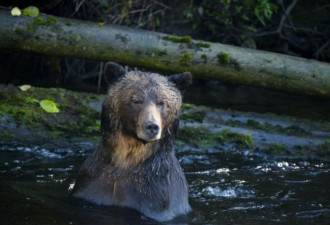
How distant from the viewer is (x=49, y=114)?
10.8 metres

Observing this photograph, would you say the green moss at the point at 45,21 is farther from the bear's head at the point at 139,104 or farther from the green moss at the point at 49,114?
the bear's head at the point at 139,104

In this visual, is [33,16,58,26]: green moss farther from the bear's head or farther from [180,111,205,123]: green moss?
the bear's head

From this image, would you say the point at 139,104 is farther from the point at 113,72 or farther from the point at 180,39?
the point at 180,39

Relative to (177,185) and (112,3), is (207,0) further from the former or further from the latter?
(177,185)

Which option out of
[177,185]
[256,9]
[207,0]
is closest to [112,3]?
[207,0]

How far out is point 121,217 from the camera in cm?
724

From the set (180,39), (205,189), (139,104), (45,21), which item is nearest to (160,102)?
(139,104)

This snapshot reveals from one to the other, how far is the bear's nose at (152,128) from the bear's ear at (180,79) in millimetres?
1168

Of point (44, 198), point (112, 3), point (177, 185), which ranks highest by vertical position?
point (112, 3)

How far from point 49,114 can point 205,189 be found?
317 cm

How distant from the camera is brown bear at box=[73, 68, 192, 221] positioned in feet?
24.5

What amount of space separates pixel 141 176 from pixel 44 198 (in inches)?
53.8

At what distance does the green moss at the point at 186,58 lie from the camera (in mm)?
11273

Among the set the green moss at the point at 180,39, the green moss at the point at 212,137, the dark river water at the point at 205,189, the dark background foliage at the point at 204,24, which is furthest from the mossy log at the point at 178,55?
the dark background foliage at the point at 204,24
